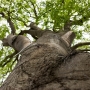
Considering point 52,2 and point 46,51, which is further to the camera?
point 52,2

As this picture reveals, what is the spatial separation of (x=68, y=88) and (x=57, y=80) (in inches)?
8.9

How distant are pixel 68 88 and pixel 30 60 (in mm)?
884

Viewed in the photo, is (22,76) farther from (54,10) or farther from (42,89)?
(54,10)

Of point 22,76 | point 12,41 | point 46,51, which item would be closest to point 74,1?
point 12,41

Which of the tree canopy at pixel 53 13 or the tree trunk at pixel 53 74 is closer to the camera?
the tree trunk at pixel 53 74

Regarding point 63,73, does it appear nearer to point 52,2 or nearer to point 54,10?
point 54,10

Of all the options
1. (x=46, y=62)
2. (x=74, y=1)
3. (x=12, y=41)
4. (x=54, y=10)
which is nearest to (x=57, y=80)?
(x=46, y=62)

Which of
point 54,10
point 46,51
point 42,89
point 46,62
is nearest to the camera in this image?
A: point 42,89

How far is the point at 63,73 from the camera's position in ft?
5.74

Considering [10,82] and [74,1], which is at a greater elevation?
[74,1]

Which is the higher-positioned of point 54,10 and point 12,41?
point 54,10

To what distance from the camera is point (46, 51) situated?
98.7 inches

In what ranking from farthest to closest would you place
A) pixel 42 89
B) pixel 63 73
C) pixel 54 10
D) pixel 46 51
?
pixel 54 10 → pixel 46 51 → pixel 63 73 → pixel 42 89

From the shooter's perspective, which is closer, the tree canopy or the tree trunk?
the tree trunk
